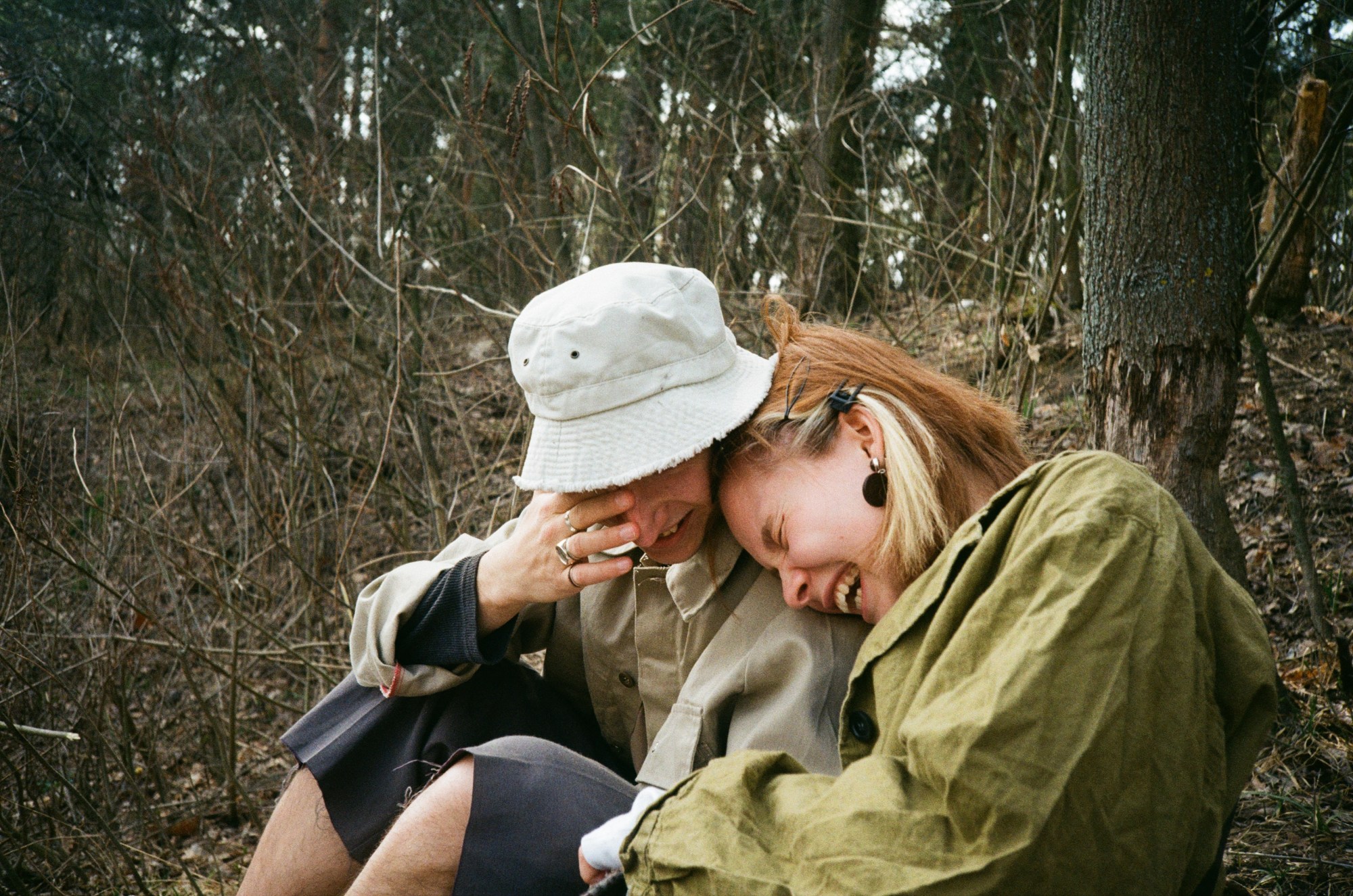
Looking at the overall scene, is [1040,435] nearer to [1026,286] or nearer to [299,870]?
[1026,286]

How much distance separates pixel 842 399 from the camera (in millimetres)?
1796

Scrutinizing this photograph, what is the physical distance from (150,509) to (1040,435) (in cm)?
380

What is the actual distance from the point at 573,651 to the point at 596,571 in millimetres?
436

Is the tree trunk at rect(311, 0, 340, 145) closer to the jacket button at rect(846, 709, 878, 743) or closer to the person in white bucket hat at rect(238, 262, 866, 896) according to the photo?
the person in white bucket hat at rect(238, 262, 866, 896)

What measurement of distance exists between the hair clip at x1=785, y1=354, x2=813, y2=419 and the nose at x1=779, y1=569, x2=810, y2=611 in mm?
273

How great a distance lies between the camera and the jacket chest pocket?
1.78 metres

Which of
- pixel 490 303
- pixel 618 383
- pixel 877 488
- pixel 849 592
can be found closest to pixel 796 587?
pixel 849 592

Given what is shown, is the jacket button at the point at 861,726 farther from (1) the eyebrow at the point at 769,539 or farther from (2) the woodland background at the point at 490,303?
(2) the woodland background at the point at 490,303

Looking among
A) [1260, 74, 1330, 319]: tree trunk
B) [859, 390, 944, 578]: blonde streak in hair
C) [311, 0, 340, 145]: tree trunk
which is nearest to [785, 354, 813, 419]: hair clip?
[859, 390, 944, 578]: blonde streak in hair

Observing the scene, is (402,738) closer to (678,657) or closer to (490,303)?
(678,657)

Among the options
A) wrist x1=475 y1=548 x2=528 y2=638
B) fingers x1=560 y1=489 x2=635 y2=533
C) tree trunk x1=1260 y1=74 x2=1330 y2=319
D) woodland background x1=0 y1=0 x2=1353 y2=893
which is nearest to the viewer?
fingers x1=560 y1=489 x2=635 y2=533

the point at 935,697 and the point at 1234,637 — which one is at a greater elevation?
the point at 1234,637

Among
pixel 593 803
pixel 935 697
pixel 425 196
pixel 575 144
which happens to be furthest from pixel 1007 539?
A: pixel 425 196

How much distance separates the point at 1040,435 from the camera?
4.41 meters
